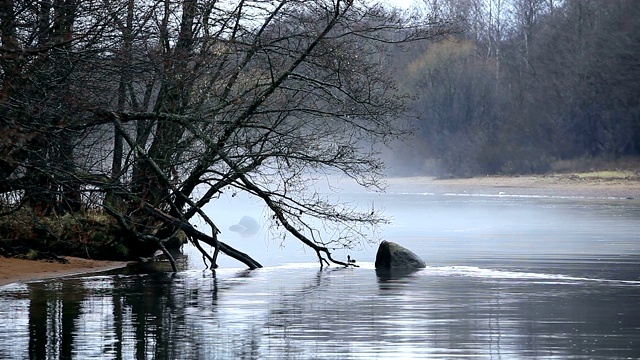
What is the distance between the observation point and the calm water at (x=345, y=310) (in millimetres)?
12734

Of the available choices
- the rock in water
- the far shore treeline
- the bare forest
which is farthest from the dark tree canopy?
the bare forest

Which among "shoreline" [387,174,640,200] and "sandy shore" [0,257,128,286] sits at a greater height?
"shoreline" [387,174,640,200]

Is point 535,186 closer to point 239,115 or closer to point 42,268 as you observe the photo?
point 239,115

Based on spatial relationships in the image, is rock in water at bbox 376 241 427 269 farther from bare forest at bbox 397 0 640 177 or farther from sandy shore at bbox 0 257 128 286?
bare forest at bbox 397 0 640 177

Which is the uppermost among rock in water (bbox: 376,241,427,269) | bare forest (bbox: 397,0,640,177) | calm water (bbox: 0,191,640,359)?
bare forest (bbox: 397,0,640,177)

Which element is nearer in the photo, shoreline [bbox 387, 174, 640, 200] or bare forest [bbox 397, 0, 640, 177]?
shoreline [bbox 387, 174, 640, 200]

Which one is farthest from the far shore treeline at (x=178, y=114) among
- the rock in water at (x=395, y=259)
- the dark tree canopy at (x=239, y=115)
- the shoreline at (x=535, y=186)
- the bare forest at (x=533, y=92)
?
A: the bare forest at (x=533, y=92)

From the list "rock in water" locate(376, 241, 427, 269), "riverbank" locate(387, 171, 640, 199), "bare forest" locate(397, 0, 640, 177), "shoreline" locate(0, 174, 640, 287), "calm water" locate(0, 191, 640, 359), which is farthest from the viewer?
"bare forest" locate(397, 0, 640, 177)

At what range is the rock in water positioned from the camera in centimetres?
2255

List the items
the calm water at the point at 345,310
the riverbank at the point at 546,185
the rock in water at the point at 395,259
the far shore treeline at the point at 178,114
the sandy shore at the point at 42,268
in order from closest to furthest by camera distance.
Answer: the calm water at the point at 345,310 → the far shore treeline at the point at 178,114 → the sandy shore at the point at 42,268 → the rock in water at the point at 395,259 → the riverbank at the point at 546,185

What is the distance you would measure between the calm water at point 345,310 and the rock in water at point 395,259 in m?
0.42

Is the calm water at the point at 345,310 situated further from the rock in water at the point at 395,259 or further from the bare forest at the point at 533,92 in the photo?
the bare forest at the point at 533,92

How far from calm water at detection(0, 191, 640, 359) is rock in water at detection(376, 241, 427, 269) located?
42 cm

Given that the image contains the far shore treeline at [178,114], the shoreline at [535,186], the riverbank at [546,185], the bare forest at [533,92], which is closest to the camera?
the far shore treeline at [178,114]
